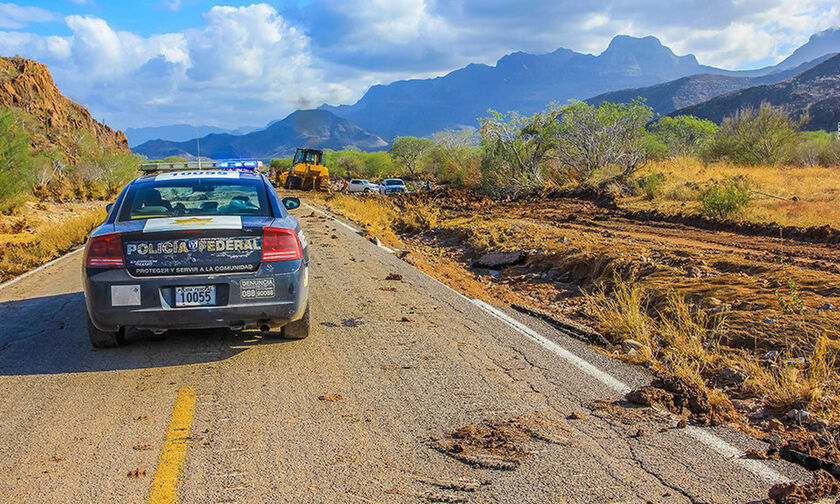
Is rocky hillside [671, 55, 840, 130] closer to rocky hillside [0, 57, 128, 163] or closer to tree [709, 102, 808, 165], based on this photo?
tree [709, 102, 808, 165]

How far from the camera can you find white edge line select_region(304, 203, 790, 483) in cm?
338

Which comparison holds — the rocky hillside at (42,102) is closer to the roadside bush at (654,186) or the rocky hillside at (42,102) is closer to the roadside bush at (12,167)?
the roadside bush at (12,167)

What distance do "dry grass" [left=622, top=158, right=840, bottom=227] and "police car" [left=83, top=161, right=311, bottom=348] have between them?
1250cm

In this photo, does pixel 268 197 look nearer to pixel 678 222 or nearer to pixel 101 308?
pixel 101 308

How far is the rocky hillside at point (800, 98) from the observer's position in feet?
271

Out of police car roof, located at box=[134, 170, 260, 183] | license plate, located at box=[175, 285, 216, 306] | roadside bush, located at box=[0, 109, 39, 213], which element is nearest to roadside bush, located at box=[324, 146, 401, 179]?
roadside bush, located at box=[0, 109, 39, 213]

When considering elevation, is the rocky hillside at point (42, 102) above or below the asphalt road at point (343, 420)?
above

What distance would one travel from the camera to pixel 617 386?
479 cm

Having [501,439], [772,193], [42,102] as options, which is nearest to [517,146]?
[772,193]

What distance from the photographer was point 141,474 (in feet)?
10.8

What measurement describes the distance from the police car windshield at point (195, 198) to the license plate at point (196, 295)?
0.93m

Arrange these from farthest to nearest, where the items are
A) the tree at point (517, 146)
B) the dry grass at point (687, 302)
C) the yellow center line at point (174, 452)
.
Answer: the tree at point (517, 146) < the dry grass at point (687, 302) < the yellow center line at point (174, 452)

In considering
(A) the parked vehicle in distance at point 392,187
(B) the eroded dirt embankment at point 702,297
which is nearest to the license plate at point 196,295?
(B) the eroded dirt embankment at point 702,297

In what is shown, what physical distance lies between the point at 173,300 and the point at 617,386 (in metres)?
3.67
